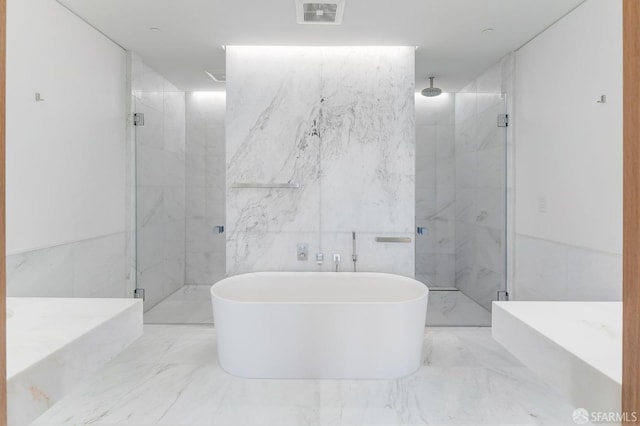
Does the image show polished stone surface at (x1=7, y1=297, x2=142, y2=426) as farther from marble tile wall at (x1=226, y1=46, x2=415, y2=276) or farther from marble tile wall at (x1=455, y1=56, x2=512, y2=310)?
marble tile wall at (x1=455, y1=56, x2=512, y2=310)

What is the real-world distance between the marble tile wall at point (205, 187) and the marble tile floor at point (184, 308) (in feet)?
0.40

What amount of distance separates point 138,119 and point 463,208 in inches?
135

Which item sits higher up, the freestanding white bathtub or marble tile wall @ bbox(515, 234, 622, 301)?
marble tile wall @ bbox(515, 234, 622, 301)

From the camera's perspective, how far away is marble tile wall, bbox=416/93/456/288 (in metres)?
4.02

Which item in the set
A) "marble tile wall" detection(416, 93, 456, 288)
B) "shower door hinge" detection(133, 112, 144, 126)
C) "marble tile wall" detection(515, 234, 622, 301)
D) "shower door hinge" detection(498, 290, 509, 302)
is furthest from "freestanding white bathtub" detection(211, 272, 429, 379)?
"shower door hinge" detection(133, 112, 144, 126)

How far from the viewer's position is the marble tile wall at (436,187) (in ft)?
13.2

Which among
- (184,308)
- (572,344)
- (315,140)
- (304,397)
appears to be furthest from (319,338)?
(572,344)

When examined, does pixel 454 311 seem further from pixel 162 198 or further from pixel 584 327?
pixel 162 198

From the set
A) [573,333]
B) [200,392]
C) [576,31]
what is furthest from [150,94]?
[573,333]

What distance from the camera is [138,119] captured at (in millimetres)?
3424

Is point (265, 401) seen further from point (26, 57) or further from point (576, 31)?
point (576, 31)

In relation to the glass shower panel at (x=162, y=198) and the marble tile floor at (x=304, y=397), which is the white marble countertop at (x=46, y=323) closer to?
the marble tile floor at (x=304, y=397)

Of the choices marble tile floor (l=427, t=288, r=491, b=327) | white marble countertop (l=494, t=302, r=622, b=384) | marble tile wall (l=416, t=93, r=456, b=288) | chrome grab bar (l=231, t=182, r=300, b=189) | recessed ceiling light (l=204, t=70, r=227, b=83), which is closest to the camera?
white marble countertop (l=494, t=302, r=622, b=384)

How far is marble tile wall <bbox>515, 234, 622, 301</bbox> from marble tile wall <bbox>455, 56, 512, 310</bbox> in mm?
270
